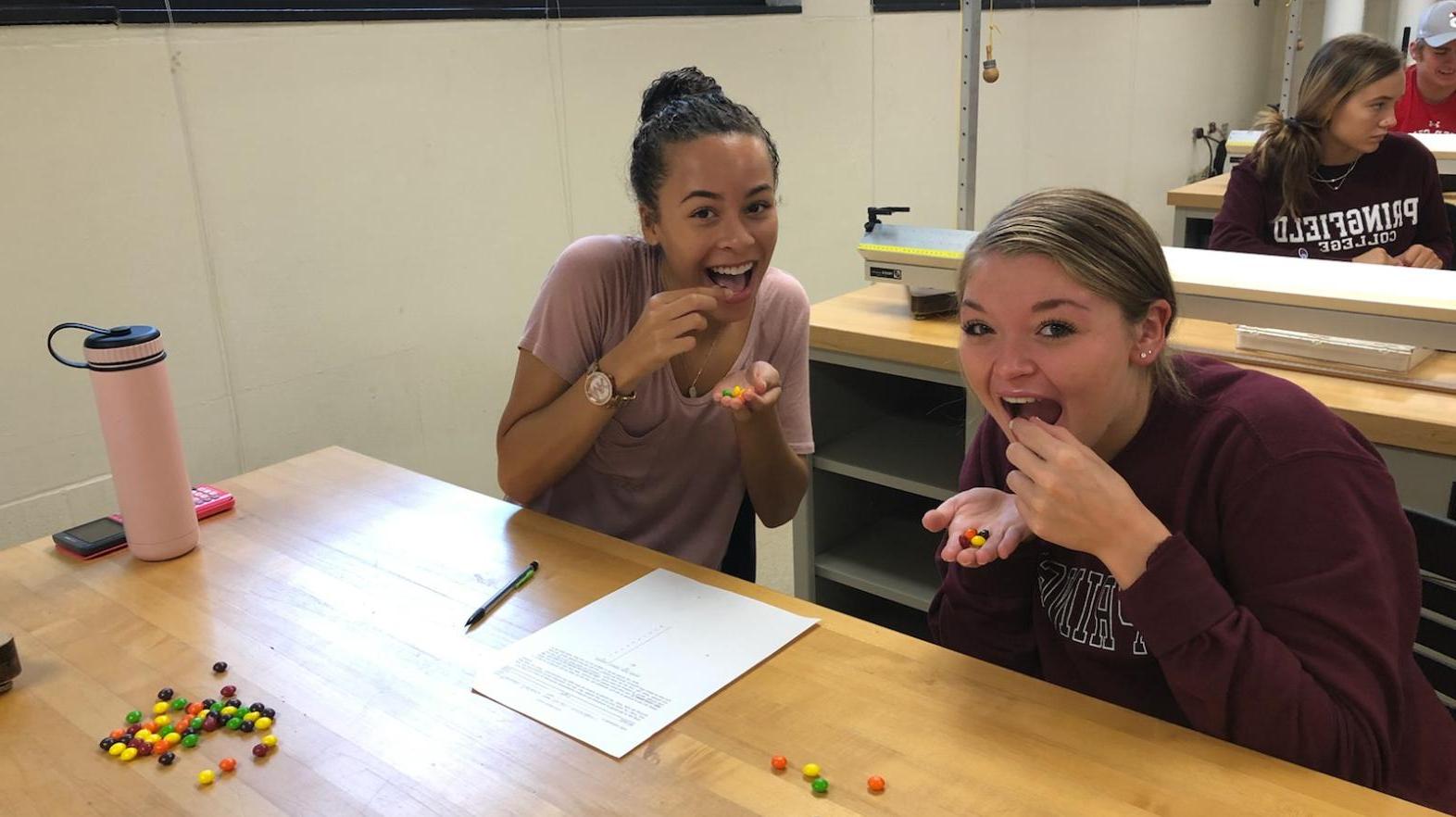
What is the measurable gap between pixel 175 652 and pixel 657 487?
2.39 feet

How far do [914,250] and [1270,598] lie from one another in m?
1.26

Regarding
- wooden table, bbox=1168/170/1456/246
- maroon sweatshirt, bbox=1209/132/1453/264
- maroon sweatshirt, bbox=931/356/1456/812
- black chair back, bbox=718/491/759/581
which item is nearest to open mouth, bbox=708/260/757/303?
black chair back, bbox=718/491/759/581

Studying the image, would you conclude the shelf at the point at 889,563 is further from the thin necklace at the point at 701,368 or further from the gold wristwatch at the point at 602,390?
the gold wristwatch at the point at 602,390

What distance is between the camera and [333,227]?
245cm

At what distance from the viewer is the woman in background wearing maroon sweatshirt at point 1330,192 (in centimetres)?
275

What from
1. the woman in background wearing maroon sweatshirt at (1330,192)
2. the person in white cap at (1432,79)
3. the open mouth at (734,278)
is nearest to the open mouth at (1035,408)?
the open mouth at (734,278)

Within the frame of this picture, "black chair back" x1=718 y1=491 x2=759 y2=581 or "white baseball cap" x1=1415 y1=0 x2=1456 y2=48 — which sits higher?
"white baseball cap" x1=1415 y1=0 x2=1456 y2=48

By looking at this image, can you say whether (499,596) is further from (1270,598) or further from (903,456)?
(903,456)

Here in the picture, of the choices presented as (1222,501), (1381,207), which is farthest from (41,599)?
(1381,207)

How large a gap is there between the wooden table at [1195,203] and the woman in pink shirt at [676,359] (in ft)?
8.21

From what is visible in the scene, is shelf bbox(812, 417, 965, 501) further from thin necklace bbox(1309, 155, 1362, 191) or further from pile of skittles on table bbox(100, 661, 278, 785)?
pile of skittles on table bbox(100, 661, 278, 785)

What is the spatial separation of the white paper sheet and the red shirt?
377cm

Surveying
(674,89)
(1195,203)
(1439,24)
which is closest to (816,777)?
(674,89)

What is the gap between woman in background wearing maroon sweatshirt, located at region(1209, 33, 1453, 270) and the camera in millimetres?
2754
